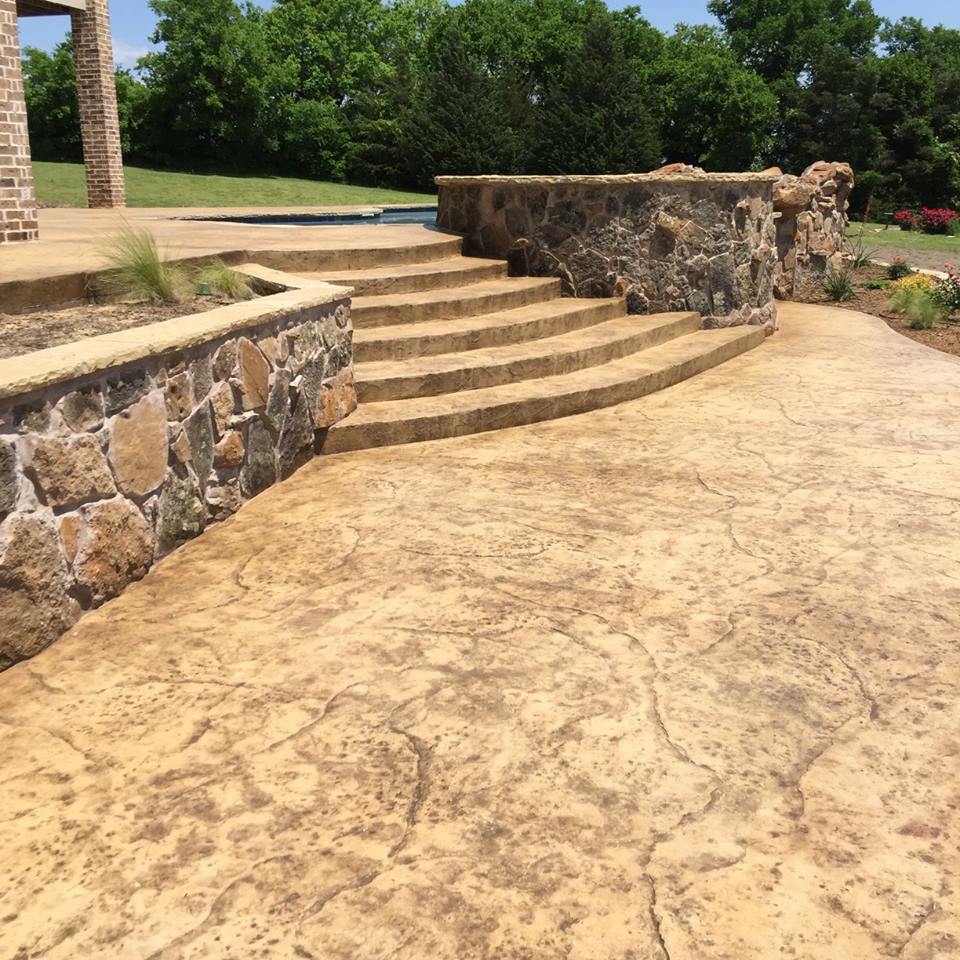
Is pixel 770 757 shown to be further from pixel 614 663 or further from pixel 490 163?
pixel 490 163

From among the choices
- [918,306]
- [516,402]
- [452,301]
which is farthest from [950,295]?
[516,402]

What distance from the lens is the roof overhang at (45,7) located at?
13465mm

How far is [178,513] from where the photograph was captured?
431 centimetres

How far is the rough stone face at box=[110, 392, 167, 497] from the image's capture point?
3.82 metres

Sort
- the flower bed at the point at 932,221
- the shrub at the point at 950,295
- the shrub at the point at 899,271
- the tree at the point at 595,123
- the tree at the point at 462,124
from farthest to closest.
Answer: the tree at the point at 462,124, the tree at the point at 595,123, the flower bed at the point at 932,221, the shrub at the point at 899,271, the shrub at the point at 950,295

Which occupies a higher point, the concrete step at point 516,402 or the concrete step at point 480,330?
the concrete step at point 480,330

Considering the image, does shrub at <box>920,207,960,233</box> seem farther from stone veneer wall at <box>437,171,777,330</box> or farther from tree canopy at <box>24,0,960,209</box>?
stone veneer wall at <box>437,171,777,330</box>

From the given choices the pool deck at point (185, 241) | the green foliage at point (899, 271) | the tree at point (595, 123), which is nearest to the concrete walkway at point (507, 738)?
the pool deck at point (185, 241)

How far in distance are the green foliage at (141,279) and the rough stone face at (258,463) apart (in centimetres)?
117

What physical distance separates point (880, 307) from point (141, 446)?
11.3 metres

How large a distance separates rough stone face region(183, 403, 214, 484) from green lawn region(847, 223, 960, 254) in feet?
67.6

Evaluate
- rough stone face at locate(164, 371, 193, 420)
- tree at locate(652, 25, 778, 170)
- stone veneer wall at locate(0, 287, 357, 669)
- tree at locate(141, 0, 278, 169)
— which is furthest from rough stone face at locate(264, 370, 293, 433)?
tree at locate(652, 25, 778, 170)

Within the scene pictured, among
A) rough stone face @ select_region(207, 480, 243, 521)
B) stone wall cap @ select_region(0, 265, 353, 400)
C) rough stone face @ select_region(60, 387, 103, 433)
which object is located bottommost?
rough stone face @ select_region(207, 480, 243, 521)

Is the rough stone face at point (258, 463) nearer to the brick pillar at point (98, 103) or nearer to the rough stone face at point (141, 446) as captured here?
the rough stone face at point (141, 446)
